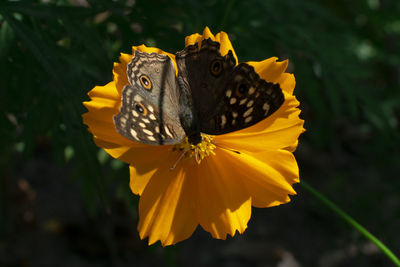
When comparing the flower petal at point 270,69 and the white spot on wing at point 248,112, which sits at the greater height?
the flower petal at point 270,69

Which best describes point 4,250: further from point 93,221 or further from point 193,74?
point 193,74

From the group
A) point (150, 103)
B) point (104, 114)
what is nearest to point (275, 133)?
point (150, 103)

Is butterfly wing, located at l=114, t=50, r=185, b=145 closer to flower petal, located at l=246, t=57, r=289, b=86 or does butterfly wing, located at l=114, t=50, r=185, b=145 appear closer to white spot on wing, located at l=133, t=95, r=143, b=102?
white spot on wing, located at l=133, t=95, r=143, b=102

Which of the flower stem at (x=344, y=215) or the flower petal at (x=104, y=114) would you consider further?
the flower stem at (x=344, y=215)

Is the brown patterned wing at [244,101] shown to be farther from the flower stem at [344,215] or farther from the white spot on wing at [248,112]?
the flower stem at [344,215]

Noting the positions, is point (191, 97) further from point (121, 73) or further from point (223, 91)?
point (121, 73)

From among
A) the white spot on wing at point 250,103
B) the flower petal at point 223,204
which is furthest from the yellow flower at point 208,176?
the white spot on wing at point 250,103

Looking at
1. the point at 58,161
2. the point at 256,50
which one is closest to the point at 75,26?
the point at 58,161

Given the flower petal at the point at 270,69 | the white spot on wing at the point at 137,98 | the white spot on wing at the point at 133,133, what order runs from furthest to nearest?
the flower petal at the point at 270,69
the white spot on wing at the point at 137,98
the white spot on wing at the point at 133,133
